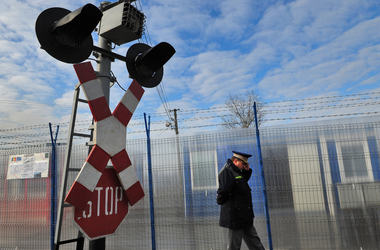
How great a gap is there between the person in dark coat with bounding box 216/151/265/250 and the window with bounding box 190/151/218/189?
5.25ft

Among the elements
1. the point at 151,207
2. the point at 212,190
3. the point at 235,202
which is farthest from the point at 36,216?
the point at 235,202

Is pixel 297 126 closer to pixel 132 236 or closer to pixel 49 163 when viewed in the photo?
pixel 132 236

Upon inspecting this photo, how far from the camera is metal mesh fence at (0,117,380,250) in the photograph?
198 inches

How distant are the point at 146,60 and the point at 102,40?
501mm

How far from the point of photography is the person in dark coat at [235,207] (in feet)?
12.2

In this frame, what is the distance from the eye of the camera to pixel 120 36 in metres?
2.72

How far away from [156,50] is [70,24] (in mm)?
971

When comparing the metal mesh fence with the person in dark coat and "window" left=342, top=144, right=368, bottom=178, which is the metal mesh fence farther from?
the person in dark coat

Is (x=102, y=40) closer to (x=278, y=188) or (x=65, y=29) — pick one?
(x=65, y=29)

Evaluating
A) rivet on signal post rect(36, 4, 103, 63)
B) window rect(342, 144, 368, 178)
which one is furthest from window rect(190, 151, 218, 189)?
rivet on signal post rect(36, 4, 103, 63)

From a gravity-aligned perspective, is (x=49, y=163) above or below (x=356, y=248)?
above

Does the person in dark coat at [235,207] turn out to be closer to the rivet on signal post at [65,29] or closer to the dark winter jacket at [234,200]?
the dark winter jacket at [234,200]

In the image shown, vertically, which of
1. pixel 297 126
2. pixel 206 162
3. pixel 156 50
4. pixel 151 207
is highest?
pixel 156 50

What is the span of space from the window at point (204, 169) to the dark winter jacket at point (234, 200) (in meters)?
1.62
